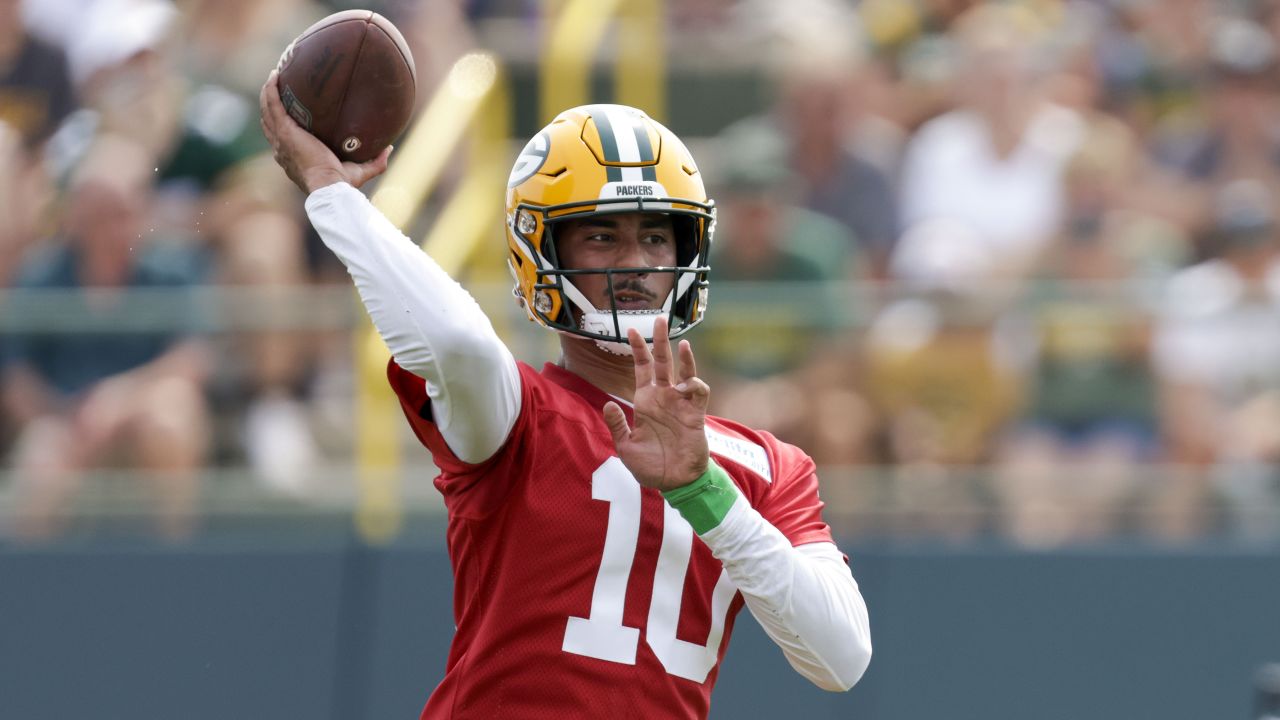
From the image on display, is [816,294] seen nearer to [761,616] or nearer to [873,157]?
[873,157]

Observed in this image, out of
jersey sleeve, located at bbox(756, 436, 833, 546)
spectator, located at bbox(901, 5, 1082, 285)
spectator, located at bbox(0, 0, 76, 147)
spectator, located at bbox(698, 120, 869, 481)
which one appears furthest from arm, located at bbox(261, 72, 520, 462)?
spectator, located at bbox(0, 0, 76, 147)

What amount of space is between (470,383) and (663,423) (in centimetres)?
34

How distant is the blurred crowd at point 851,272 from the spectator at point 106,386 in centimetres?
1

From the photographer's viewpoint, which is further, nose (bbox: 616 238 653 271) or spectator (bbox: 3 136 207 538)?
spectator (bbox: 3 136 207 538)

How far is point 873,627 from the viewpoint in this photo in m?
6.41

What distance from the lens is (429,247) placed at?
7164mm

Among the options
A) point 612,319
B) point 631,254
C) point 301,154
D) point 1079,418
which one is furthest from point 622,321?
point 1079,418

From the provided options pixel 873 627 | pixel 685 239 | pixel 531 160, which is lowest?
pixel 873 627

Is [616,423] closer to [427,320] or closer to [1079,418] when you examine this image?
[427,320]

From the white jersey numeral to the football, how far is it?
740mm

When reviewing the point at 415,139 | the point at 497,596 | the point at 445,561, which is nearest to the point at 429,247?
the point at 415,139

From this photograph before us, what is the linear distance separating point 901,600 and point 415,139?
2801 millimetres

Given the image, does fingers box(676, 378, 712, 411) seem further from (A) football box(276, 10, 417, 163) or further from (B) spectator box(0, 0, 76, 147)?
(B) spectator box(0, 0, 76, 147)

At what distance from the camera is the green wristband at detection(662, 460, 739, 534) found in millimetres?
3010
